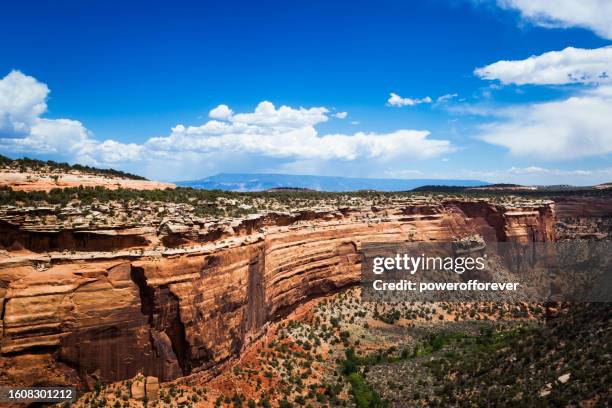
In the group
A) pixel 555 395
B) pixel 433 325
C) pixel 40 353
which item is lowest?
pixel 433 325

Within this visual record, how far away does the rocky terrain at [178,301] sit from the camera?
23.9 m

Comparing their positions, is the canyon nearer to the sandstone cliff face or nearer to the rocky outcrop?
the sandstone cliff face

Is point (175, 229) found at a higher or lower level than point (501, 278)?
higher

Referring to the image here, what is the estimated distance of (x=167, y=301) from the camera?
90.0 feet

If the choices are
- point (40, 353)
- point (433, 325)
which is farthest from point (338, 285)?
point (40, 353)

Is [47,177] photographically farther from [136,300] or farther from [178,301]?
[178,301]

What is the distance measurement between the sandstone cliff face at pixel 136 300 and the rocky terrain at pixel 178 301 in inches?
2.6

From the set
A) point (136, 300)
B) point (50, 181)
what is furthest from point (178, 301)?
point (50, 181)

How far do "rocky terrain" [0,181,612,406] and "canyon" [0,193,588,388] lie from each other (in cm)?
7

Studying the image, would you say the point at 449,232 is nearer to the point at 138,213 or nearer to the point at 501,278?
the point at 501,278

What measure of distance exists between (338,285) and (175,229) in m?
25.0

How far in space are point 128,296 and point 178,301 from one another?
3020mm

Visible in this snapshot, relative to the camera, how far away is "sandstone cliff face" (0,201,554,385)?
23.3 meters

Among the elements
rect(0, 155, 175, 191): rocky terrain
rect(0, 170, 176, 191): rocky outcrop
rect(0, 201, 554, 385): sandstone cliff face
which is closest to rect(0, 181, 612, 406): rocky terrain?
rect(0, 201, 554, 385): sandstone cliff face
